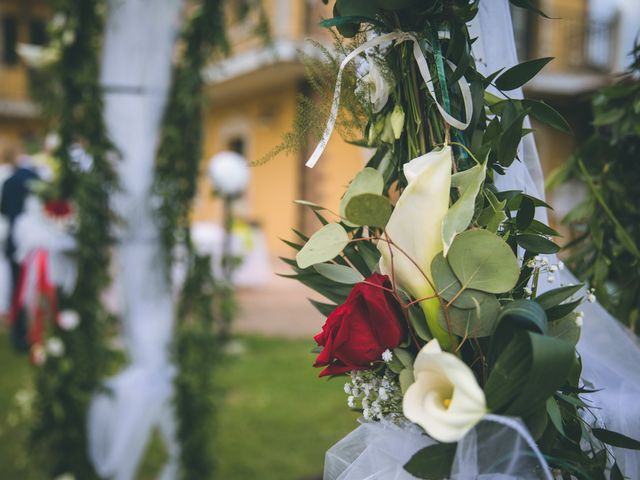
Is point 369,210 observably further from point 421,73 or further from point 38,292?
point 38,292

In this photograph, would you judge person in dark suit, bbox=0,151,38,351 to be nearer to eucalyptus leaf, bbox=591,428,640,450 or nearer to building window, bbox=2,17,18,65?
eucalyptus leaf, bbox=591,428,640,450

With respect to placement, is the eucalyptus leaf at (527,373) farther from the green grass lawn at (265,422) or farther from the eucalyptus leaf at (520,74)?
the green grass lawn at (265,422)

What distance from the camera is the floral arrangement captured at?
70 centimetres

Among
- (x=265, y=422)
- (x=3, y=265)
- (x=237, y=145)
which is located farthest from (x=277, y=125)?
(x=265, y=422)

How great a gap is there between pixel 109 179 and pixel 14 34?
1726cm

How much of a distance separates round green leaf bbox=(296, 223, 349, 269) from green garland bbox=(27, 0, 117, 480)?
1.70 m

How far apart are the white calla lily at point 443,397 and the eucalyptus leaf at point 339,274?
0.22 metres

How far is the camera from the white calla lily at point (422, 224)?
78 cm

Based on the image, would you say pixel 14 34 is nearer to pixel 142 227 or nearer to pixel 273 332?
pixel 273 332

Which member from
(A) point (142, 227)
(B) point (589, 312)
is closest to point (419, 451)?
(B) point (589, 312)

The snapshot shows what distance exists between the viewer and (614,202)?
1.41 m

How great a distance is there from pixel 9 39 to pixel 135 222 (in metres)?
17.5

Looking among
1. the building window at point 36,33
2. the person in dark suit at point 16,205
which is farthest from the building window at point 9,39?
the person in dark suit at point 16,205

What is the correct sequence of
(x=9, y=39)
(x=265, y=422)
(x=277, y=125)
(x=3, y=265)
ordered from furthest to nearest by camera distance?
(x=9, y=39) → (x=277, y=125) → (x=3, y=265) → (x=265, y=422)
